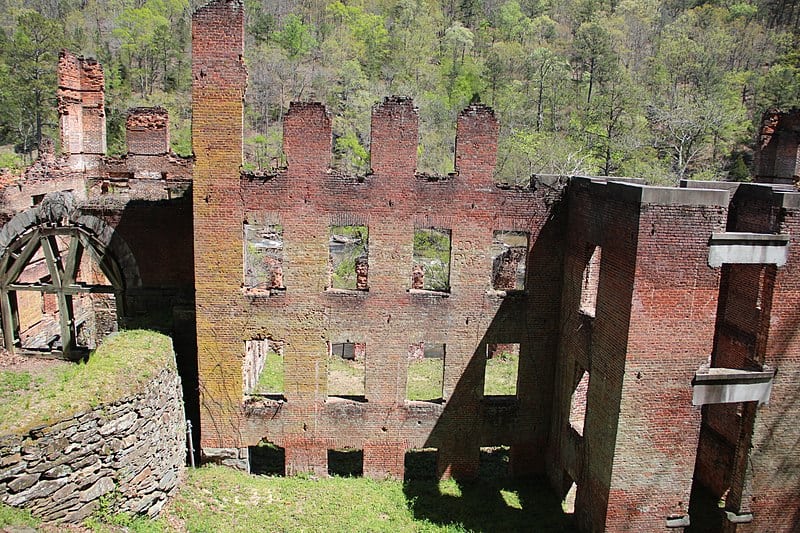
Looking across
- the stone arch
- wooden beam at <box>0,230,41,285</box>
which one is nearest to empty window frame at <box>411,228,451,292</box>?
the stone arch

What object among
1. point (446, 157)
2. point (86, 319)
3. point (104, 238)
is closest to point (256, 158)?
point (446, 157)

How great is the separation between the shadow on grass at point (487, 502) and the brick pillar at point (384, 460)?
41 cm

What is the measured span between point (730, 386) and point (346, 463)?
906 cm

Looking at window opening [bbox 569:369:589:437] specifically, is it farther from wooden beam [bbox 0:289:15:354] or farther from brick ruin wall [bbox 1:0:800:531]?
wooden beam [bbox 0:289:15:354]

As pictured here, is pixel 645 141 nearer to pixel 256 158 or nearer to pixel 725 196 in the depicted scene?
pixel 256 158

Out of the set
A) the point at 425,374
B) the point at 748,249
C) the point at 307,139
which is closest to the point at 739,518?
the point at 748,249

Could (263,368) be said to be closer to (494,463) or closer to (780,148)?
(494,463)

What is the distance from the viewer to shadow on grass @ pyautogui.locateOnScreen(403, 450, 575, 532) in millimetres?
12984

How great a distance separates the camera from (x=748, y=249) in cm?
1089

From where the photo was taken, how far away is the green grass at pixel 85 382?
402 inches

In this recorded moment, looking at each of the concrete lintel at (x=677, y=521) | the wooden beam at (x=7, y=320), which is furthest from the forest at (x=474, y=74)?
the concrete lintel at (x=677, y=521)

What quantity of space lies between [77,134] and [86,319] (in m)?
7.81

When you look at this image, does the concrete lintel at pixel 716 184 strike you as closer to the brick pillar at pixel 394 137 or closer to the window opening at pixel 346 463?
the brick pillar at pixel 394 137

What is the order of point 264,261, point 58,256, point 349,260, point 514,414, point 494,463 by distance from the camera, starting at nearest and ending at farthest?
1. point 514,414
2. point 58,256
3. point 494,463
4. point 264,261
5. point 349,260
